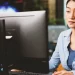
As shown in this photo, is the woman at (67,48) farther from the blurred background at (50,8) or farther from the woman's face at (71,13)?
the blurred background at (50,8)

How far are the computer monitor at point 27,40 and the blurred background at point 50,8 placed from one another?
1.08 metres

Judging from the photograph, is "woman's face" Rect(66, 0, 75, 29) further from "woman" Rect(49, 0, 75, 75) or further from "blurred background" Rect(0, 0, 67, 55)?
"blurred background" Rect(0, 0, 67, 55)

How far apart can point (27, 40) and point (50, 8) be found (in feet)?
5.20

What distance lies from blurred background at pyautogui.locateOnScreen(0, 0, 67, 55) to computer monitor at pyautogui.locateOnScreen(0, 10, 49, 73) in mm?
1076

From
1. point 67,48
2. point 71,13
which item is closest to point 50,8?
point 71,13

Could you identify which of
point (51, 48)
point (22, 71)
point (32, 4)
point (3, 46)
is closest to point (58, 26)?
point (51, 48)

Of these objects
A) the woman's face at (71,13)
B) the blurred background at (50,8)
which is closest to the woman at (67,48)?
the woman's face at (71,13)

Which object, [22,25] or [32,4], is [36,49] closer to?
[22,25]

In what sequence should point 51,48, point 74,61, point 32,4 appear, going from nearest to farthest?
point 74,61, point 51,48, point 32,4

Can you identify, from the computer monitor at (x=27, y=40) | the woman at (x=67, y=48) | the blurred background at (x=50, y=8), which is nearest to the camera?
the computer monitor at (x=27, y=40)

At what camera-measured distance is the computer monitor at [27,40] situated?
156cm

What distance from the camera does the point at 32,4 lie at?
323 cm

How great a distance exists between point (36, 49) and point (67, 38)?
679mm

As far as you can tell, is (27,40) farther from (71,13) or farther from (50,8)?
(50,8)
